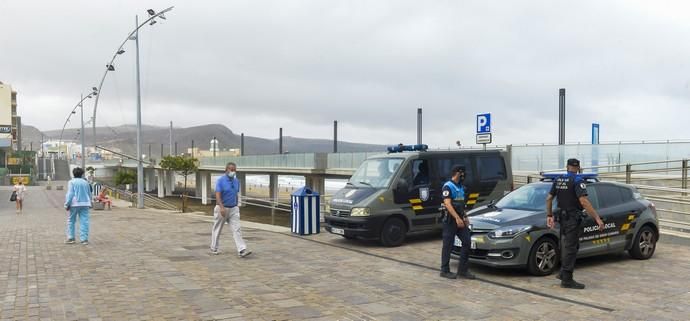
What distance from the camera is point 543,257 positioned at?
7762 millimetres

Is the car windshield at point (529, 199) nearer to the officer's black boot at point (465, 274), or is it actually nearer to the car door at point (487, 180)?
the officer's black boot at point (465, 274)

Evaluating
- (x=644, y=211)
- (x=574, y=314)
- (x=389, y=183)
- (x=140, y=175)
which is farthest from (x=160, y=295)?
(x=140, y=175)

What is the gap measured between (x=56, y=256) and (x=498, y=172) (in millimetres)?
9000

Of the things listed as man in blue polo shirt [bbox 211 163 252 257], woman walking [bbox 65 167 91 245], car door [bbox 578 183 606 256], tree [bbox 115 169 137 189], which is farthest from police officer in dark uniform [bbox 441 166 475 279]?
tree [bbox 115 169 137 189]

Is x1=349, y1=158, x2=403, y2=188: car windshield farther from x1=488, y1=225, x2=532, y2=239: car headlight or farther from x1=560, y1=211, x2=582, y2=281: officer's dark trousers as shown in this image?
x1=560, y1=211, x2=582, y2=281: officer's dark trousers

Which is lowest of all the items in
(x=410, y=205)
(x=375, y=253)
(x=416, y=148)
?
(x=375, y=253)

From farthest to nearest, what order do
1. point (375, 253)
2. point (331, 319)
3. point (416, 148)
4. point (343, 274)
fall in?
point (416, 148) < point (375, 253) < point (343, 274) < point (331, 319)

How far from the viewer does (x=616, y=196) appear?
878cm

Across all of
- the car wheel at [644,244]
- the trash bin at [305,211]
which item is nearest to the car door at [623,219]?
the car wheel at [644,244]

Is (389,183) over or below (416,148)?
below

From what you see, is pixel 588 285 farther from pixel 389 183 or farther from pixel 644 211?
pixel 389 183

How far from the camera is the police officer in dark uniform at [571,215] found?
6918mm

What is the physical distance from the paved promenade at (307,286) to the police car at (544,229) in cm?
29

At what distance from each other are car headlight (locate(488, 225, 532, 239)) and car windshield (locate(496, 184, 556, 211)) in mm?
667
